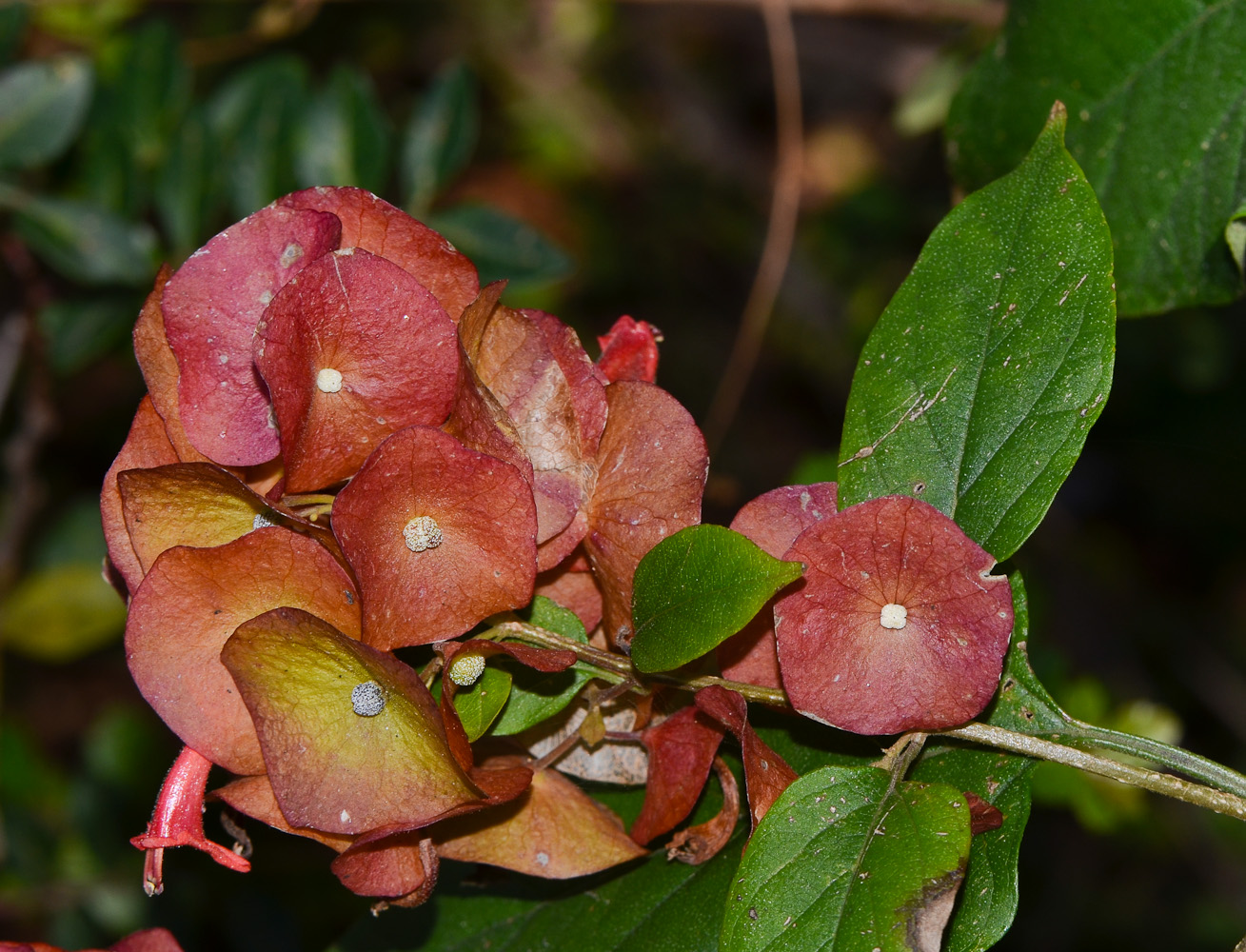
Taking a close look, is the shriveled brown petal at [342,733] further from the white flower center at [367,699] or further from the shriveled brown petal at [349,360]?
the shriveled brown petal at [349,360]

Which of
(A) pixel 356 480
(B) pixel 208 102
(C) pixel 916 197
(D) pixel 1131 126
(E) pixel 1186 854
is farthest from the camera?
(C) pixel 916 197

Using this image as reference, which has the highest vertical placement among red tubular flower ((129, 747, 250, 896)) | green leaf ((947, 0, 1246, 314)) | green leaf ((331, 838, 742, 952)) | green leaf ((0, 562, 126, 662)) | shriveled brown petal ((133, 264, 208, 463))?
green leaf ((947, 0, 1246, 314))

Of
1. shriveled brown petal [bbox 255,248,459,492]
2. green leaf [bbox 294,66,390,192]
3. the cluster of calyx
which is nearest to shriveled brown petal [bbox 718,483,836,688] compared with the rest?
the cluster of calyx

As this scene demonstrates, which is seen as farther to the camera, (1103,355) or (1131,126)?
(1131,126)

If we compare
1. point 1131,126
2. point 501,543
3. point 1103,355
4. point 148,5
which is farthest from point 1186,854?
point 148,5

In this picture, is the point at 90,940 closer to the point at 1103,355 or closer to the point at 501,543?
the point at 501,543

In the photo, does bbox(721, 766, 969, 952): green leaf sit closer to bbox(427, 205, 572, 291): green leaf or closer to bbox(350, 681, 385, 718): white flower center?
bbox(350, 681, 385, 718): white flower center

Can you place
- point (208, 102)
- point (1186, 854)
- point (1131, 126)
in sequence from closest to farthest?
point (1131, 126) → point (208, 102) → point (1186, 854)
